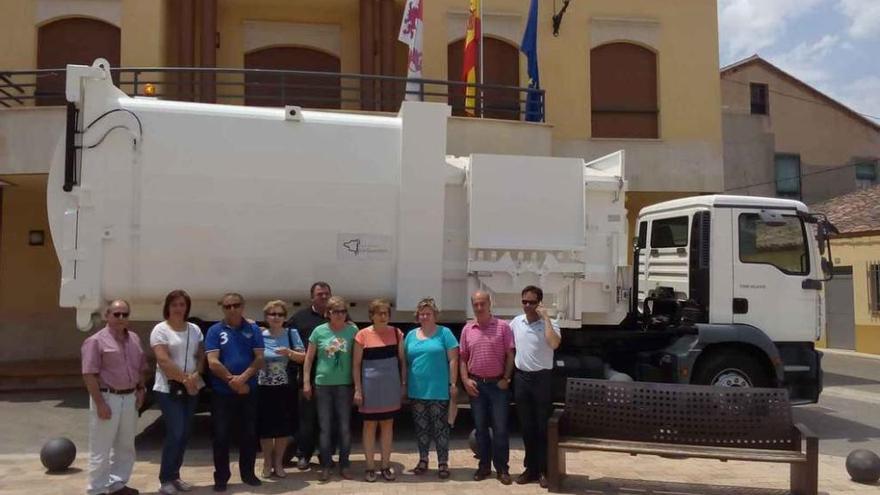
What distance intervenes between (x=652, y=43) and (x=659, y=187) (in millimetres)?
3193

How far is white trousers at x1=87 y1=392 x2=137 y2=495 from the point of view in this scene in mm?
5555

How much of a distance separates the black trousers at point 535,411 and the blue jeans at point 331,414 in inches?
61.3

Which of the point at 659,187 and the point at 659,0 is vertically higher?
the point at 659,0

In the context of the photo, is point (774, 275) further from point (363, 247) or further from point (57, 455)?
point (57, 455)

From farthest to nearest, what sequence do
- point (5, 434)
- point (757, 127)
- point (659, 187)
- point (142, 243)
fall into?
1. point (757, 127)
2. point (659, 187)
3. point (5, 434)
4. point (142, 243)

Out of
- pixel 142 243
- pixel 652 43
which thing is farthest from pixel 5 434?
pixel 652 43

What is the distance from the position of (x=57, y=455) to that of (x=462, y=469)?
3.85 metres

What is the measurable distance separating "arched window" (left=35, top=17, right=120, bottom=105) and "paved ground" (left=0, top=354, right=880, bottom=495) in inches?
270

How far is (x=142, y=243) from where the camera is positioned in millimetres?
7254

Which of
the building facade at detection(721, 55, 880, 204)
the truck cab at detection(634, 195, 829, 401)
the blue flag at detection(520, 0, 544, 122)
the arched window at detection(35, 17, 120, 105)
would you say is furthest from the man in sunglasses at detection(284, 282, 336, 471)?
the building facade at detection(721, 55, 880, 204)

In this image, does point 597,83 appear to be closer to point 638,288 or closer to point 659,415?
point 638,288

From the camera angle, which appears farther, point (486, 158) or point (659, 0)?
point (659, 0)

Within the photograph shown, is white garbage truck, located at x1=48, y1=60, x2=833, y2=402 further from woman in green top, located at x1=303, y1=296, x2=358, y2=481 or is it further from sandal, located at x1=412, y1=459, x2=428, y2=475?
sandal, located at x1=412, y1=459, x2=428, y2=475

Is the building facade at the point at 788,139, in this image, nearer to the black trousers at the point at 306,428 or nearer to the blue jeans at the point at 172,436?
the black trousers at the point at 306,428
